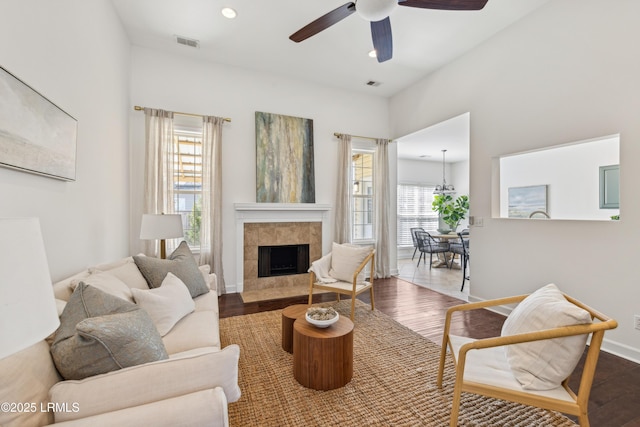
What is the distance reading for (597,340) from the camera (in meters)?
1.28

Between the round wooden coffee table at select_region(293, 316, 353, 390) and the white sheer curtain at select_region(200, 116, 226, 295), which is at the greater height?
the white sheer curtain at select_region(200, 116, 226, 295)

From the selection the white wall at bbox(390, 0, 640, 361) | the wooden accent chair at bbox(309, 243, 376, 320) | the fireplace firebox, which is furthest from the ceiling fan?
the fireplace firebox

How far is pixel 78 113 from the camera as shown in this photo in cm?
227

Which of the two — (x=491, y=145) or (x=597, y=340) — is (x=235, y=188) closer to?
(x=491, y=145)

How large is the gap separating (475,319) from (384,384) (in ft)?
6.19

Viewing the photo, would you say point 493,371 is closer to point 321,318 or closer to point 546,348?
point 546,348

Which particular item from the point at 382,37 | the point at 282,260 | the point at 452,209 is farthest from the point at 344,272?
the point at 452,209

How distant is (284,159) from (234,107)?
1.11 metres

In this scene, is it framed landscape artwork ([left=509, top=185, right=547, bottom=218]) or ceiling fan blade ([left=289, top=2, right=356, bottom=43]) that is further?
framed landscape artwork ([left=509, top=185, right=547, bottom=218])

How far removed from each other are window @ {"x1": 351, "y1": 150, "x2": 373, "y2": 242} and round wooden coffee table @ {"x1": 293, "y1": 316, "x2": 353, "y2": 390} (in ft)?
11.6

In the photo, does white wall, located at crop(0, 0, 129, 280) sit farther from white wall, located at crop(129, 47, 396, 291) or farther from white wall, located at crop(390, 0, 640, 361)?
white wall, located at crop(390, 0, 640, 361)

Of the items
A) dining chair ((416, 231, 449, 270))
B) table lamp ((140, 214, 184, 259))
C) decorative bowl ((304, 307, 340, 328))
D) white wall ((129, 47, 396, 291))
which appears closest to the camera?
decorative bowl ((304, 307, 340, 328))

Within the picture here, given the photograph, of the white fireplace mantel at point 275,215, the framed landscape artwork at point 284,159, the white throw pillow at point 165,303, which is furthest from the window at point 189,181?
the white throw pillow at point 165,303

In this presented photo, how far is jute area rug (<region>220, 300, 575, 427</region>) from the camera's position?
1717mm
